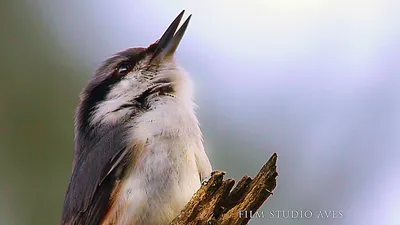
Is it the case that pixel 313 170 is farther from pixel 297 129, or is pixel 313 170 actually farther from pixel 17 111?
pixel 17 111

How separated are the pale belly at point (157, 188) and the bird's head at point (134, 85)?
10 cm

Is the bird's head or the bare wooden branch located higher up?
the bird's head

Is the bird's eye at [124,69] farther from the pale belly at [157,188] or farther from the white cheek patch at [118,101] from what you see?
the pale belly at [157,188]

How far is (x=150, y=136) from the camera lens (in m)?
0.82

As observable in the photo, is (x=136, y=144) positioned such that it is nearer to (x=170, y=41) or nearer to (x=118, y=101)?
(x=118, y=101)

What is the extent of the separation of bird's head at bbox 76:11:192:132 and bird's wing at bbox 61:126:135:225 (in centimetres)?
5

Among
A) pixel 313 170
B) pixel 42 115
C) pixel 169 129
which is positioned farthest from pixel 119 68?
pixel 313 170

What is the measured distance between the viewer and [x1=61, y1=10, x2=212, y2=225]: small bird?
79cm

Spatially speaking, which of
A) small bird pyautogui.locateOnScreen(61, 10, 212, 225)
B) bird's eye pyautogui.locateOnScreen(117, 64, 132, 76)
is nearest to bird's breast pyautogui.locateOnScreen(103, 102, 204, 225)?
small bird pyautogui.locateOnScreen(61, 10, 212, 225)

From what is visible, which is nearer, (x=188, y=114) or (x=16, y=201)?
(x=188, y=114)

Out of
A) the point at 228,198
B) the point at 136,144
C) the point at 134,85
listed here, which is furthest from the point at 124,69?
the point at 228,198

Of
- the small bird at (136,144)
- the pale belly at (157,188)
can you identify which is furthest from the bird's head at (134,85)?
the pale belly at (157,188)

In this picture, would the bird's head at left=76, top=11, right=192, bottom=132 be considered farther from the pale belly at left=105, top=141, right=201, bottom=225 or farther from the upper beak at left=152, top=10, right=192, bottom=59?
the pale belly at left=105, top=141, right=201, bottom=225

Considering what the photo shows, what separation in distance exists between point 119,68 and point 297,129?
1.34 feet
